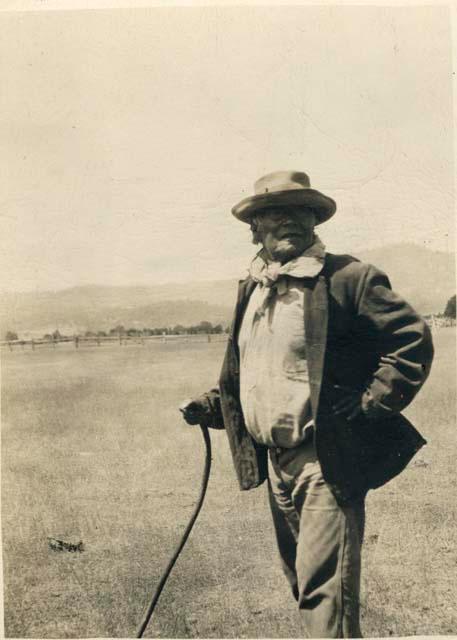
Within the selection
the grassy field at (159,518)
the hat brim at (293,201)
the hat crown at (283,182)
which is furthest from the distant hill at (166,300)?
the hat crown at (283,182)

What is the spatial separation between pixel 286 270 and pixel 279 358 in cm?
34

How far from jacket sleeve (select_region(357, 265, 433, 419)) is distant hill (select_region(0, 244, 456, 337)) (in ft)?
1.85

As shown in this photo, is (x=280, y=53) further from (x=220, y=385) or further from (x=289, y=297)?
(x=220, y=385)

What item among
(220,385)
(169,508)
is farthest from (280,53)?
(169,508)

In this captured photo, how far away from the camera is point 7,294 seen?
3438 millimetres

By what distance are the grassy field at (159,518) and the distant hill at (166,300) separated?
0.16 meters

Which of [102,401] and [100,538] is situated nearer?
[100,538]

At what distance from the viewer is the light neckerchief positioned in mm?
2705

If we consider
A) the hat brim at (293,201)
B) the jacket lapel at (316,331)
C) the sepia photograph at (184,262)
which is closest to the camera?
the jacket lapel at (316,331)

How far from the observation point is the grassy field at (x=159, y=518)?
A: 10.2ft

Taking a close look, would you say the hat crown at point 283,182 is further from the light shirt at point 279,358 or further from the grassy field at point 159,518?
the grassy field at point 159,518

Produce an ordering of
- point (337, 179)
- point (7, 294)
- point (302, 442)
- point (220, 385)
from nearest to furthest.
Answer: point (302, 442) → point (220, 385) → point (337, 179) → point (7, 294)

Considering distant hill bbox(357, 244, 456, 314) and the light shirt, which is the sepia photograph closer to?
distant hill bbox(357, 244, 456, 314)

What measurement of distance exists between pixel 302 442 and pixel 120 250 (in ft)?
4.33
